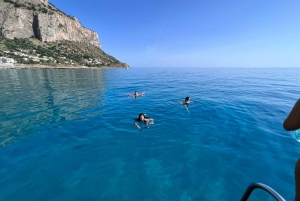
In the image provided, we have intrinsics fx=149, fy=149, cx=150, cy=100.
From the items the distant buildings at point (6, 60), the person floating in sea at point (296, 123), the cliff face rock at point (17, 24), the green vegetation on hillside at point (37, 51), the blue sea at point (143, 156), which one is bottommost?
the blue sea at point (143, 156)

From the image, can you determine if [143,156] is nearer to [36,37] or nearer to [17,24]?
[17,24]

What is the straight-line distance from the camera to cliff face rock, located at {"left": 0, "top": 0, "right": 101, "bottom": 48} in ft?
290

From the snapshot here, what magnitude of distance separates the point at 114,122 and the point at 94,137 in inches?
83.6

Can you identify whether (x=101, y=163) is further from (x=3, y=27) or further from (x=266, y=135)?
(x=3, y=27)

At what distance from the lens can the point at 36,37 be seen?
324 ft

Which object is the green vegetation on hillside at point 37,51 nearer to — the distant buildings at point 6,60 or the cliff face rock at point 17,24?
the cliff face rock at point 17,24

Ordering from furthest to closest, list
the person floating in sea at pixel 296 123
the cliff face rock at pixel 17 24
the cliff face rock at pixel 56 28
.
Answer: the cliff face rock at pixel 56 28, the cliff face rock at pixel 17 24, the person floating in sea at pixel 296 123

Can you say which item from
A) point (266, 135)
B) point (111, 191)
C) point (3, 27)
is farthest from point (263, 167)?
point (3, 27)

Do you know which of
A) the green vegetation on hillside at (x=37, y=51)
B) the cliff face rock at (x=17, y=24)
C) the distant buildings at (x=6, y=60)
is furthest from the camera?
the cliff face rock at (x=17, y=24)

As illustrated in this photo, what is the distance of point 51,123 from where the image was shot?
378 inches

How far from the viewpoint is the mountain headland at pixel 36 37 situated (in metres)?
74.3

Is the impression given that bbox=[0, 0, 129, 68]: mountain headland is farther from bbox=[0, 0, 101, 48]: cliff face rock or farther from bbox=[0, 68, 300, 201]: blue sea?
bbox=[0, 68, 300, 201]: blue sea

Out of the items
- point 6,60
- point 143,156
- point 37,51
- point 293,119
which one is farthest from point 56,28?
point 293,119

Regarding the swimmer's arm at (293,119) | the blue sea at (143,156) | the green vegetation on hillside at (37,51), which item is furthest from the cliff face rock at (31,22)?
the swimmer's arm at (293,119)
